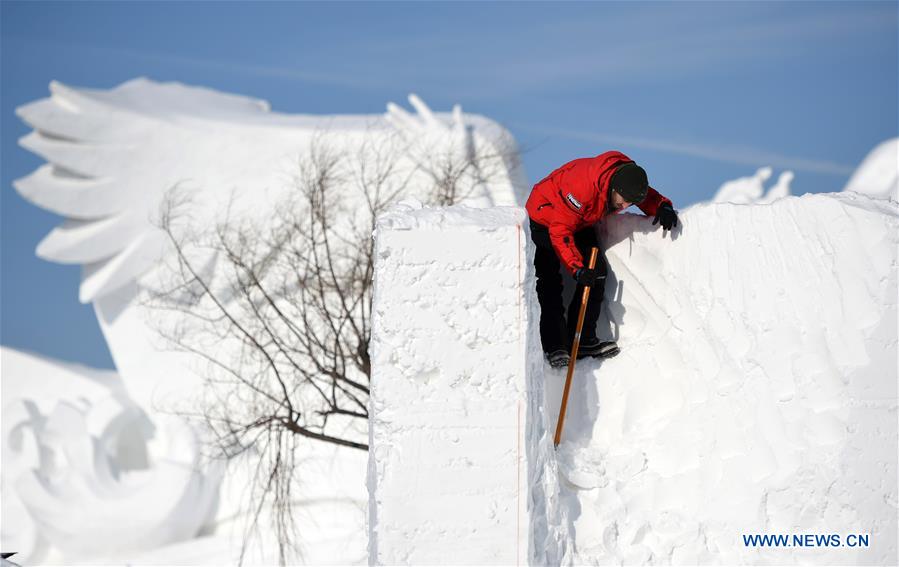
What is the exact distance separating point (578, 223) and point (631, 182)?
1.05 feet

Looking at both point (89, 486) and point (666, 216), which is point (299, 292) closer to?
point (89, 486)

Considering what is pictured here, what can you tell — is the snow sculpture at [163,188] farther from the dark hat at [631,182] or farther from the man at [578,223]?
the dark hat at [631,182]

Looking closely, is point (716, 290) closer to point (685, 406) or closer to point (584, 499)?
point (685, 406)

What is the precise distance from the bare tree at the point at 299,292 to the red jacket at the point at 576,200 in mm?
3545

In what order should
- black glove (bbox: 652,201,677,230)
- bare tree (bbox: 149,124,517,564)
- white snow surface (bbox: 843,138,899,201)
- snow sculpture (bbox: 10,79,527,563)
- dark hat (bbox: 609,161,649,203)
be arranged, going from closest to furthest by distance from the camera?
1. dark hat (bbox: 609,161,649,203)
2. black glove (bbox: 652,201,677,230)
3. bare tree (bbox: 149,124,517,564)
4. snow sculpture (bbox: 10,79,527,563)
5. white snow surface (bbox: 843,138,899,201)

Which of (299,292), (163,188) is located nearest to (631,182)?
(299,292)

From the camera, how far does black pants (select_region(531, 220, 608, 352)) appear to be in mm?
4598

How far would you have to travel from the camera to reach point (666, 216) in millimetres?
4430

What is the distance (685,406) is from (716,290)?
0.53 meters

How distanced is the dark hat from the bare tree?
151 inches

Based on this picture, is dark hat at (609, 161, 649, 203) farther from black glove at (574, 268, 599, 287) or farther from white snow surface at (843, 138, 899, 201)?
white snow surface at (843, 138, 899, 201)

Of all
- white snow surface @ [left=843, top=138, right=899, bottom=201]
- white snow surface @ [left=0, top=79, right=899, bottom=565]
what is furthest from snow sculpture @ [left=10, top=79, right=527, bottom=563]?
white snow surface @ [left=0, top=79, right=899, bottom=565]

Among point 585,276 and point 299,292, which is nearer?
point 585,276

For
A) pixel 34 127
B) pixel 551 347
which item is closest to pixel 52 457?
pixel 34 127
